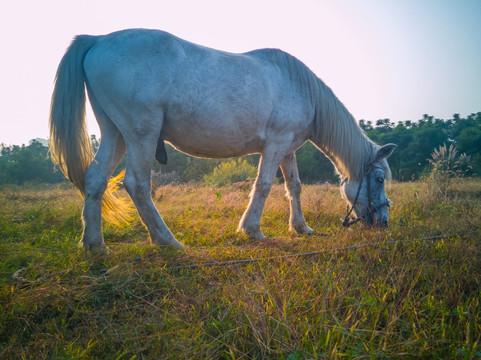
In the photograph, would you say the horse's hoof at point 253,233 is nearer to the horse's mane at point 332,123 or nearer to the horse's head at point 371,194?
the horse's head at point 371,194

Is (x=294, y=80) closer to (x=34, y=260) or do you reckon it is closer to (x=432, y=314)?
(x=432, y=314)

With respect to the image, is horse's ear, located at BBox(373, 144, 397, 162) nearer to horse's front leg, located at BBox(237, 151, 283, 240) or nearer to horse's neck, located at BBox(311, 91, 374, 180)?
horse's neck, located at BBox(311, 91, 374, 180)

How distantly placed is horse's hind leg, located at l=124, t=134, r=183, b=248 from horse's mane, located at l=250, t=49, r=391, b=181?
200 centimetres

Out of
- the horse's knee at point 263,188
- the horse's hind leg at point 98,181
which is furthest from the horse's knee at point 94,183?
the horse's knee at point 263,188

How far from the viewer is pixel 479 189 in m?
8.72

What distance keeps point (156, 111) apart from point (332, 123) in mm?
2442

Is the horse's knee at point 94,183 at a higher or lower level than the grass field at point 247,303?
higher

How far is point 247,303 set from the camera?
154cm

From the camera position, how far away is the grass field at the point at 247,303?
4.01 ft

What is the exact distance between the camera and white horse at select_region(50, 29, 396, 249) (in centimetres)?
291

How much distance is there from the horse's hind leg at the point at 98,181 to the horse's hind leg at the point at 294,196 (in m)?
2.50

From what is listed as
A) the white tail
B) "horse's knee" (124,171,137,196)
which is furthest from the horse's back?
"horse's knee" (124,171,137,196)

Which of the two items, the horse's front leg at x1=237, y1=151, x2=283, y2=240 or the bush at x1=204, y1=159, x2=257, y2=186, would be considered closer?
the horse's front leg at x1=237, y1=151, x2=283, y2=240

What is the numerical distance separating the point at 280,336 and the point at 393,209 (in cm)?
454
